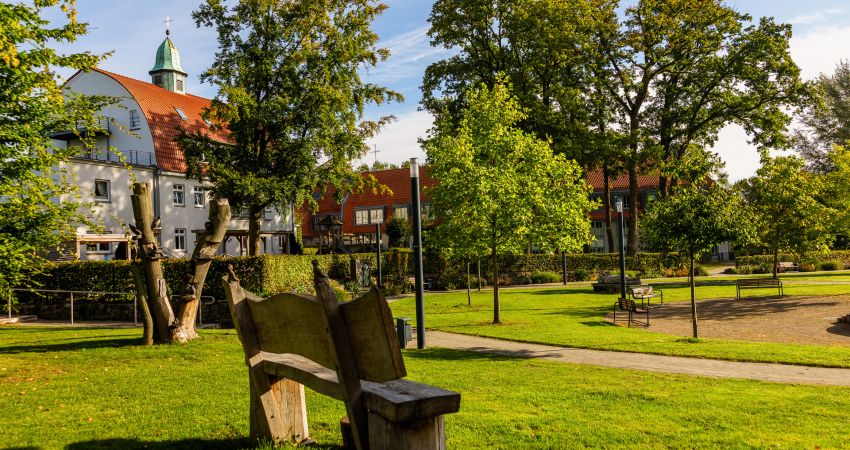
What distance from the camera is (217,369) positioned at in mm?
10422

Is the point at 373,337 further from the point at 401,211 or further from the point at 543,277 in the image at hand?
the point at 401,211

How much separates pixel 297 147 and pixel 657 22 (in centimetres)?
2431

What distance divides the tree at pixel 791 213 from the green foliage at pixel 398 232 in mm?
27396

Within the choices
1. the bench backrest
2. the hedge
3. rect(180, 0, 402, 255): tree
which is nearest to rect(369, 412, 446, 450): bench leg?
the bench backrest

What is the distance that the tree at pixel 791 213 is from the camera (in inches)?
1109

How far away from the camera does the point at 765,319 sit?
2006cm

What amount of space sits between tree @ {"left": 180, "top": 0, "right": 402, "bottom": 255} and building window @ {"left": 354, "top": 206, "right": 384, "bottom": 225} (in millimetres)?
33071

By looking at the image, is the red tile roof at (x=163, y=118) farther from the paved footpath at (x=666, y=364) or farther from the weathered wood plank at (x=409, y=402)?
the weathered wood plank at (x=409, y=402)

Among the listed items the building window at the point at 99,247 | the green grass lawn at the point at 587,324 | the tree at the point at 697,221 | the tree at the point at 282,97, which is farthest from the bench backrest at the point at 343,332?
the building window at the point at 99,247

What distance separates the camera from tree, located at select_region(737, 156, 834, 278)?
28.2 meters

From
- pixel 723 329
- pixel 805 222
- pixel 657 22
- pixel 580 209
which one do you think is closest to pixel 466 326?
pixel 580 209

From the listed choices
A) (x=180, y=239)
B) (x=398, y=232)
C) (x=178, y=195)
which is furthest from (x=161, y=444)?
(x=398, y=232)

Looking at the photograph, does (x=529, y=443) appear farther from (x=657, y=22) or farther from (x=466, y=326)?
(x=657, y=22)

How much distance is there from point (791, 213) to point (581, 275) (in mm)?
15702
